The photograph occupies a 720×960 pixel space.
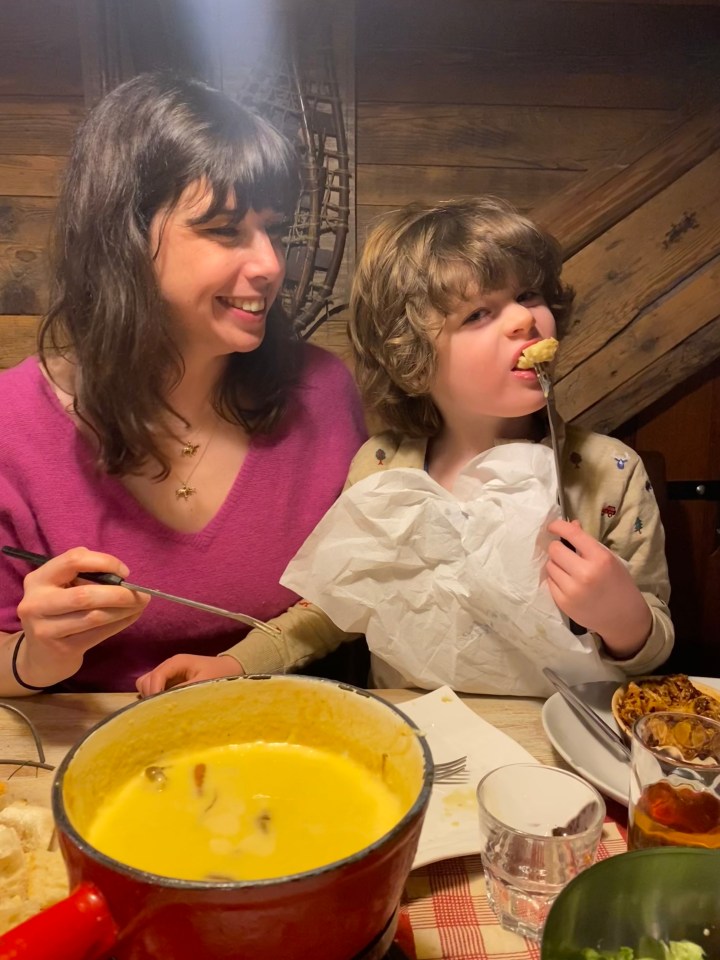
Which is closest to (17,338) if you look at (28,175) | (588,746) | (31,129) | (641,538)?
(28,175)

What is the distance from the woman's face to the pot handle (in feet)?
3.08

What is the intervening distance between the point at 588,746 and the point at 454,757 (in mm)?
174

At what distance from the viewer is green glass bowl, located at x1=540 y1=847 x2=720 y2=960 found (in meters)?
0.53

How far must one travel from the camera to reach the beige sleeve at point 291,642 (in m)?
1.19

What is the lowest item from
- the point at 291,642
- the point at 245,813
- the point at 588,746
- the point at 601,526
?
the point at 291,642

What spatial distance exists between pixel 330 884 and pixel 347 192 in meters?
1.89

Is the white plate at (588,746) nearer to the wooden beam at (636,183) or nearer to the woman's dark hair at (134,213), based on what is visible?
the woman's dark hair at (134,213)

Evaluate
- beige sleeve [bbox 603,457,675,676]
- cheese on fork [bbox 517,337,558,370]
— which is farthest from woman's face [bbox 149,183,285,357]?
beige sleeve [bbox 603,457,675,676]

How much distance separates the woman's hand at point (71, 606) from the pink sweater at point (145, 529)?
319 mm

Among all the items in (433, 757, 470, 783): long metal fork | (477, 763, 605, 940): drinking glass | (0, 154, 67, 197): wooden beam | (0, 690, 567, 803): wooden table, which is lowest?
(0, 690, 567, 803): wooden table

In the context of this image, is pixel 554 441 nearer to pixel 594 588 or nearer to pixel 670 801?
pixel 594 588

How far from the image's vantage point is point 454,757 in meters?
0.89

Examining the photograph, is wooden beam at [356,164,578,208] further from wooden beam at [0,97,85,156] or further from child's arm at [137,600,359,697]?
child's arm at [137,600,359,697]

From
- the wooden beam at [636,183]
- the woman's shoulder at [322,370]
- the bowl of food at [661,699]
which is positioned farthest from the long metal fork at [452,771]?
the wooden beam at [636,183]
